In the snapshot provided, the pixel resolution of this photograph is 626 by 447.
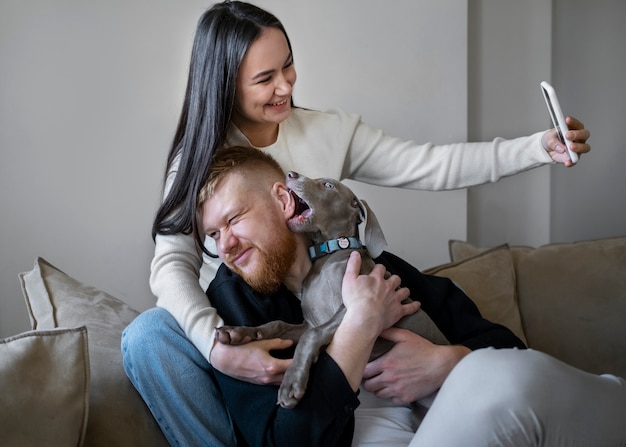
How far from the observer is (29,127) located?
2.61m

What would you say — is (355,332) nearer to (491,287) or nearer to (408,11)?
(491,287)

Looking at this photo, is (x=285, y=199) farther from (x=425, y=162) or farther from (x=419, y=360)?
(x=425, y=162)

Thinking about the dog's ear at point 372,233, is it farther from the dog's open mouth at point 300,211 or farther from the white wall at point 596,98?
the white wall at point 596,98

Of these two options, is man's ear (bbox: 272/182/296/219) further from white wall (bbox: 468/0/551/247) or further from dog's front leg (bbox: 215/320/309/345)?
white wall (bbox: 468/0/551/247)

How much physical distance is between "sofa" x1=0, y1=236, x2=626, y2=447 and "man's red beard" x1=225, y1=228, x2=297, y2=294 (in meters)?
0.34

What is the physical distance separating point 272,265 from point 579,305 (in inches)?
41.3

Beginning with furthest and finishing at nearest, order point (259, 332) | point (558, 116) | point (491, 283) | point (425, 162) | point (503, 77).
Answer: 1. point (503, 77)
2. point (491, 283)
3. point (425, 162)
4. point (558, 116)
5. point (259, 332)

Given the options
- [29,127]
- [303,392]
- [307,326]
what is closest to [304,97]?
[29,127]

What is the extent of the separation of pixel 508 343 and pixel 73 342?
0.92m

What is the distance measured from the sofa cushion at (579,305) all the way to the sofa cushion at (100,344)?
3.69 feet

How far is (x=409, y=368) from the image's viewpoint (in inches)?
65.0

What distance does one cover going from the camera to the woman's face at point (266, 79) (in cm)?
186

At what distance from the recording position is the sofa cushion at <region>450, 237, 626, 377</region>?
2.31 m

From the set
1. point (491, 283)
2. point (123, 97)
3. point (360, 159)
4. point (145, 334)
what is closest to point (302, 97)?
point (123, 97)
